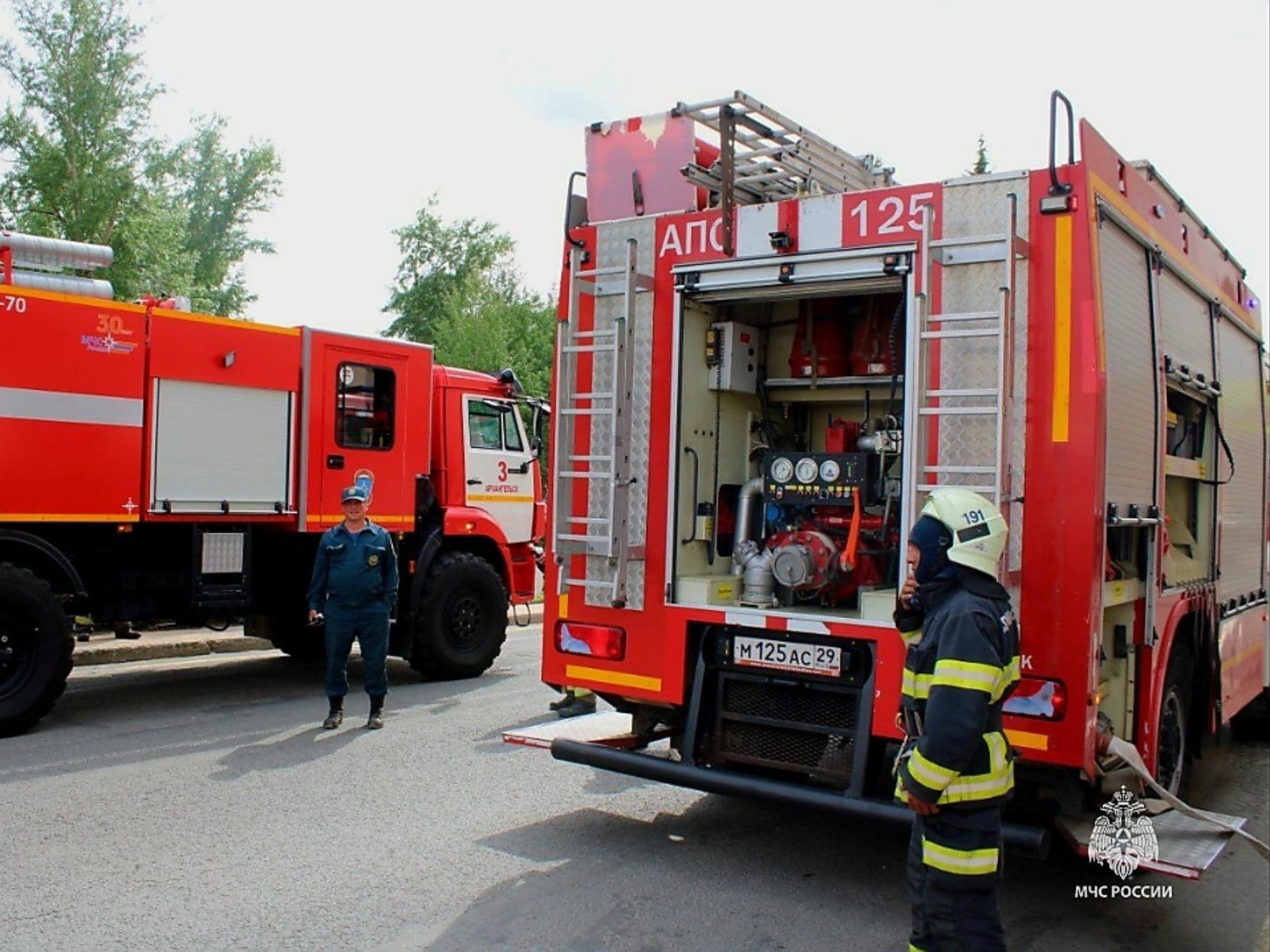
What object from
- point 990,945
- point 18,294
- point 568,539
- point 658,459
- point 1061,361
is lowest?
point 990,945

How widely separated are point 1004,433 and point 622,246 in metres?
2.11

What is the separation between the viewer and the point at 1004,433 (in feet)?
14.1

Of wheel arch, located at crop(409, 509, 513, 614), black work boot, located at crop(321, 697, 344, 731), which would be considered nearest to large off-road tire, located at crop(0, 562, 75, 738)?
black work boot, located at crop(321, 697, 344, 731)

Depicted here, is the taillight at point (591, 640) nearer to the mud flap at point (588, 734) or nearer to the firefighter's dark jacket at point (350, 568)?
the mud flap at point (588, 734)

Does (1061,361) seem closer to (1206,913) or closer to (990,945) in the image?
(990,945)

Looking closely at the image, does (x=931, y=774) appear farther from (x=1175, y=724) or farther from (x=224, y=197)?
A: (x=224, y=197)

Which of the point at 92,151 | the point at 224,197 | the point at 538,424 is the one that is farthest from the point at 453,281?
the point at 538,424

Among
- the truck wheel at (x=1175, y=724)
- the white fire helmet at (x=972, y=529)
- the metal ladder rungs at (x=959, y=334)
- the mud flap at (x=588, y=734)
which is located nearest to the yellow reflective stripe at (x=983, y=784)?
the white fire helmet at (x=972, y=529)

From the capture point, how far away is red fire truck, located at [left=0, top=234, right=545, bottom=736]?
24.1 feet

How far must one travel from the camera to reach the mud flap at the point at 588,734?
5.49m

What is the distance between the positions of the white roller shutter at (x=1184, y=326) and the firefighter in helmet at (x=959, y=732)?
89.0 inches

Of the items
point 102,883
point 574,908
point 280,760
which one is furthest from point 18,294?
point 574,908

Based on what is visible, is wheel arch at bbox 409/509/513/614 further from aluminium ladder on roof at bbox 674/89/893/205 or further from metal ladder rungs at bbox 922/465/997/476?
metal ladder rungs at bbox 922/465/997/476

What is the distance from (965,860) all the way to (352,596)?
17.5 feet
